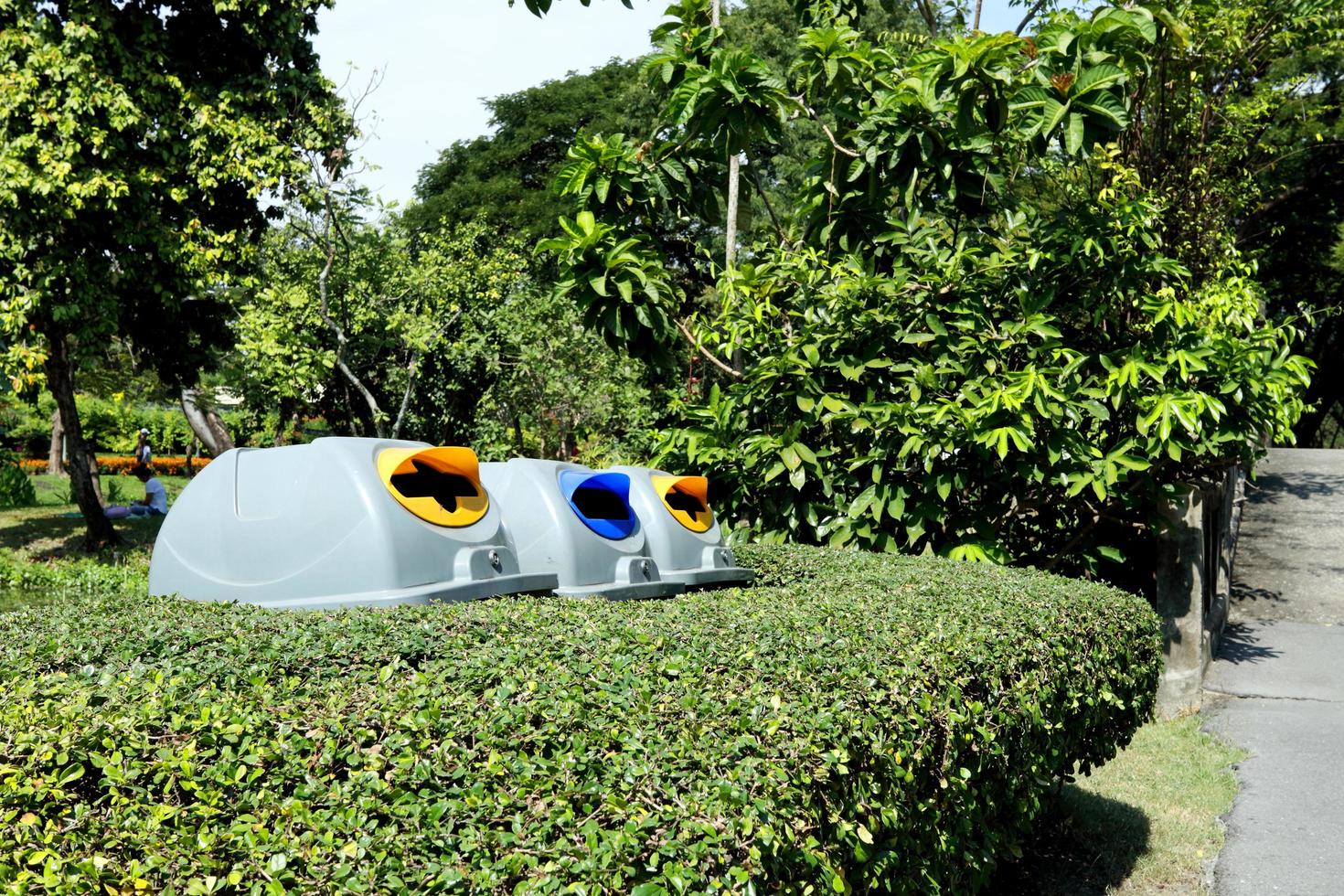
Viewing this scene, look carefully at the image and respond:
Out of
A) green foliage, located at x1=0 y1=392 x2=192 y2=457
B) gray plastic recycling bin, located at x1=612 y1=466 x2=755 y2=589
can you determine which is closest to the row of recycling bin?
gray plastic recycling bin, located at x1=612 y1=466 x2=755 y2=589

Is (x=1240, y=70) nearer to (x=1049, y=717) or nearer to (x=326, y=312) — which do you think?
(x=326, y=312)

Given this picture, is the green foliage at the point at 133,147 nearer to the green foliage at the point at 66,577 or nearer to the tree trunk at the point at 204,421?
the tree trunk at the point at 204,421

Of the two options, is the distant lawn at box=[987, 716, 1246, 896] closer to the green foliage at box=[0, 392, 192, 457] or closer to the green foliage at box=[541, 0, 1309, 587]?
the green foliage at box=[541, 0, 1309, 587]

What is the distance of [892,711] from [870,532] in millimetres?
4206

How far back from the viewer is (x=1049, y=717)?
403cm

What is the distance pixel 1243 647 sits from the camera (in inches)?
390

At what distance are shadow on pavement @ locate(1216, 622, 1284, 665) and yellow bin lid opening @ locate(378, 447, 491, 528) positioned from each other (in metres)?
7.40

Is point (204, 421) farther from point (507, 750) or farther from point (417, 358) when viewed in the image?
point (507, 750)

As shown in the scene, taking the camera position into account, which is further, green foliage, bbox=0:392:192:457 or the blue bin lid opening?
green foliage, bbox=0:392:192:457

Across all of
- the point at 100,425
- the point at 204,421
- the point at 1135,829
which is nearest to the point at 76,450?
the point at 204,421

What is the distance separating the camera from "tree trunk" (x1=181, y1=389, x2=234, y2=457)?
591 inches

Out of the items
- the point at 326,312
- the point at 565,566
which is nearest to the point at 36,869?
the point at 565,566

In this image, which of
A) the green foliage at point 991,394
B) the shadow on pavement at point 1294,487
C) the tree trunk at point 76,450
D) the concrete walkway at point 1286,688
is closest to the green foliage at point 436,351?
the tree trunk at point 76,450

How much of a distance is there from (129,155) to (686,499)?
10725 millimetres
